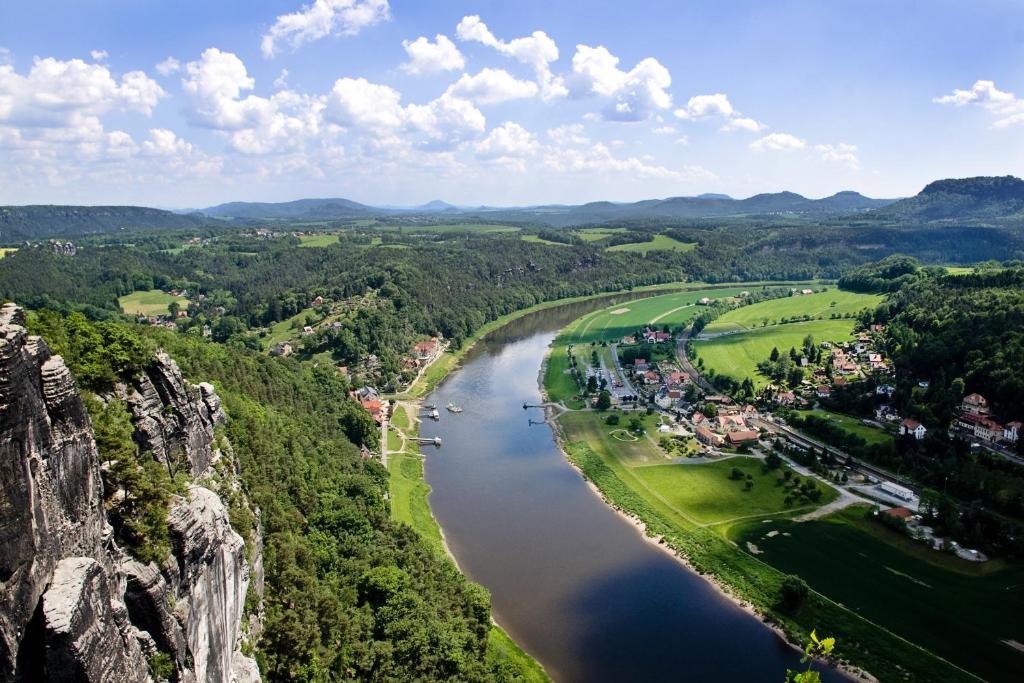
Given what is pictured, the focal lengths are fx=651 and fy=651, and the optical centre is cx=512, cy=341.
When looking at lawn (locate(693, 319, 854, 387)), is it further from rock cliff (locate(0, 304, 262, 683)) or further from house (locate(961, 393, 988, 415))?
rock cliff (locate(0, 304, 262, 683))

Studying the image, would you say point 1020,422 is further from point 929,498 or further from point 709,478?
point 709,478

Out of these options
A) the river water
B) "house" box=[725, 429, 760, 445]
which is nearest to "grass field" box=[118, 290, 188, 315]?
the river water

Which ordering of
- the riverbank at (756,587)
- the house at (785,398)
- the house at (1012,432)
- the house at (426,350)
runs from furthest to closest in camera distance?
the house at (426,350) → the house at (785,398) → the house at (1012,432) → the riverbank at (756,587)

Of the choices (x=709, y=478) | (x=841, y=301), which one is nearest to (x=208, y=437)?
(x=709, y=478)

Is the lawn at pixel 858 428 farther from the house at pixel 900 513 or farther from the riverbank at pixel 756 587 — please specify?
the riverbank at pixel 756 587

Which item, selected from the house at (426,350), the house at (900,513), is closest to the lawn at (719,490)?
the house at (900,513)

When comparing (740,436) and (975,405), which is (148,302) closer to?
(740,436)

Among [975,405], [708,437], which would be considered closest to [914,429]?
[975,405]
